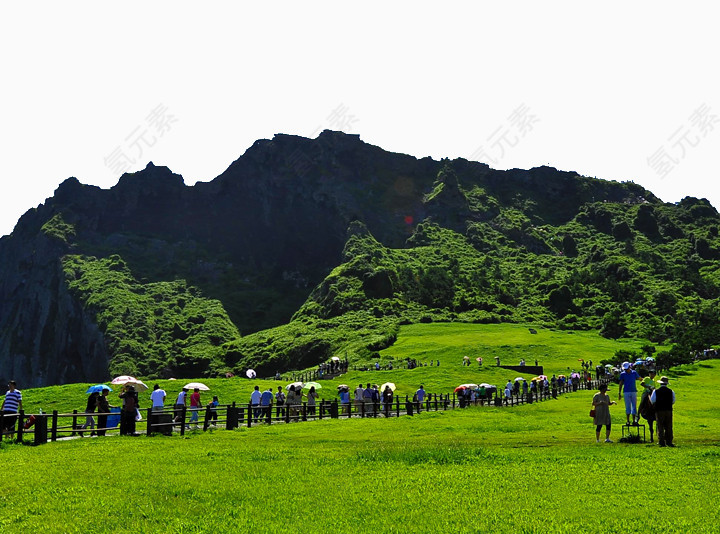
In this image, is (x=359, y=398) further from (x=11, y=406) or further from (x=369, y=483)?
(x=369, y=483)

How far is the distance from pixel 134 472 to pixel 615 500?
1086 centimetres

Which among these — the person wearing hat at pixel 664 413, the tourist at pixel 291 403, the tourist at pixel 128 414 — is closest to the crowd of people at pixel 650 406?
the person wearing hat at pixel 664 413

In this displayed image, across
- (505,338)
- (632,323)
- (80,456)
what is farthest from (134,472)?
(632,323)

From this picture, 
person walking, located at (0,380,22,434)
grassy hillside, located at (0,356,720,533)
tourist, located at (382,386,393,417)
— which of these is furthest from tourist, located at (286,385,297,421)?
person walking, located at (0,380,22,434)

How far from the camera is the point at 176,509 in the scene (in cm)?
1213

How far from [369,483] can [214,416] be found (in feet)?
68.3

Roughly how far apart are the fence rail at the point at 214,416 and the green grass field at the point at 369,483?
3.85 feet

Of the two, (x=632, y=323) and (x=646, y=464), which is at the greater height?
(x=632, y=323)

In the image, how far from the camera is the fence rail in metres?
24.3

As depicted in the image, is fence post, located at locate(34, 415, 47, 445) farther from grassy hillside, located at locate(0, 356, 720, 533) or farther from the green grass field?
the green grass field

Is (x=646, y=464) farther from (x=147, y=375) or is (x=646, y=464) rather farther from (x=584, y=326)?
(x=147, y=375)

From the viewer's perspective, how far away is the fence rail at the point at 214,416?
24266 mm

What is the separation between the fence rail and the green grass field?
117 centimetres

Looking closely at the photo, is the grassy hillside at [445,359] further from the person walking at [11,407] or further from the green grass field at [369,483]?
the green grass field at [369,483]
